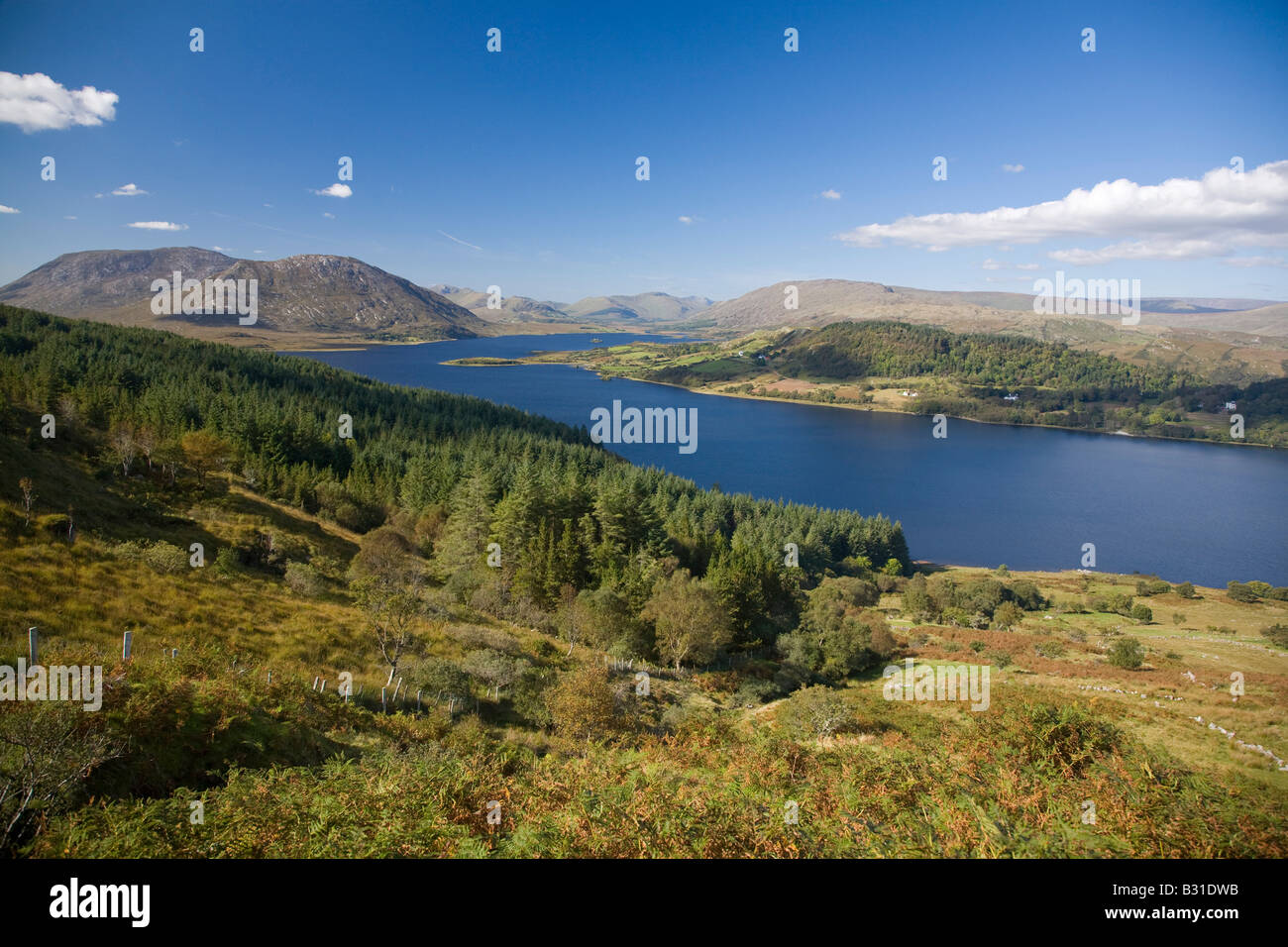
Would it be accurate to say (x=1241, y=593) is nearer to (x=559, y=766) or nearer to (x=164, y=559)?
(x=559, y=766)

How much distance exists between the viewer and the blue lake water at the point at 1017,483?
78.9 m

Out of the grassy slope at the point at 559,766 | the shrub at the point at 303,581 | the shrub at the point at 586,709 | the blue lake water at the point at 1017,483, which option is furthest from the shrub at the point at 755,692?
the blue lake water at the point at 1017,483

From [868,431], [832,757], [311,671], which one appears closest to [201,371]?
[311,671]

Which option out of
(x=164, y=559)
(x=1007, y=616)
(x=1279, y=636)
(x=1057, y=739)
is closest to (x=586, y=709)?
(x=1057, y=739)

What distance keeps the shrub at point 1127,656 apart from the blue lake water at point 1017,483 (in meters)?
52.6

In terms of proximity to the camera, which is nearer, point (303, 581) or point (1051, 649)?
point (303, 581)

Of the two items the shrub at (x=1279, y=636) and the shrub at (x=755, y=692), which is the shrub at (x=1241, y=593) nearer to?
the shrub at (x=1279, y=636)

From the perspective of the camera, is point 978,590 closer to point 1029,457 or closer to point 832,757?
point 832,757

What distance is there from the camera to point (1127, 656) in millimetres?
26547

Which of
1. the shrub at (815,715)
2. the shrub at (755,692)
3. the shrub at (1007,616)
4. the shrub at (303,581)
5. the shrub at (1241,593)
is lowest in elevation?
the shrub at (1241,593)

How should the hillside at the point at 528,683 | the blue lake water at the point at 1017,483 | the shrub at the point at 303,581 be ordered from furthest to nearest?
the blue lake water at the point at 1017,483
the shrub at the point at 303,581
the hillside at the point at 528,683

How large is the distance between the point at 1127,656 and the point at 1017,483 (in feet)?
324

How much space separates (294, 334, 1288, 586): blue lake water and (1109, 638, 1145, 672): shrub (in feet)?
173

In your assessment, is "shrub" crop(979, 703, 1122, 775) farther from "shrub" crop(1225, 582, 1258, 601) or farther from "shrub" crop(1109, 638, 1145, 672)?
"shrub" crop(1225, 582, 1258, 601)
